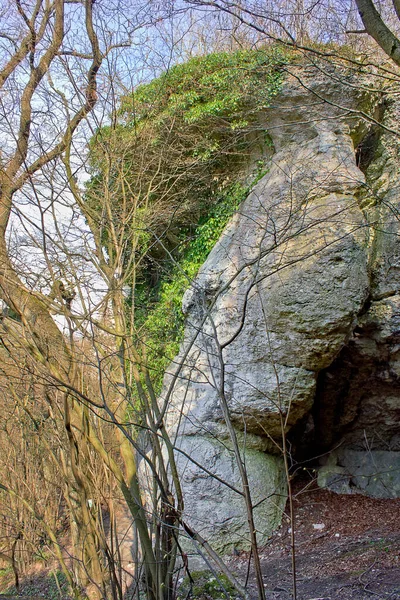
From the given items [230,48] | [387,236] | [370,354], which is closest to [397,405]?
[370,354]

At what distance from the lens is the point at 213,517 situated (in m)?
5.56

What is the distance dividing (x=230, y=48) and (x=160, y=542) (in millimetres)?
6556

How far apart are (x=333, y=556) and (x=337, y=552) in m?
0.11

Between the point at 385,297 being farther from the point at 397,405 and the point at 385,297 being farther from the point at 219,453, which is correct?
the point at 219,453

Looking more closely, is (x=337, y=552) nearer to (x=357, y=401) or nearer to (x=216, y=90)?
(x=357, y=401)

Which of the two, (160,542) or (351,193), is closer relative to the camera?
(160,542)

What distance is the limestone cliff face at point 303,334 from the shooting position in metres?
5.42

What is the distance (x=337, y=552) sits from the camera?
4.88 meters

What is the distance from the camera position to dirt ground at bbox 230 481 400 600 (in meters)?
3.93

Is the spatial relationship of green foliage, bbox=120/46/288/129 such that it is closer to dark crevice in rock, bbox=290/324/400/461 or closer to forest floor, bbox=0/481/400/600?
dark crevice in rock, bbox=290/324/400/461

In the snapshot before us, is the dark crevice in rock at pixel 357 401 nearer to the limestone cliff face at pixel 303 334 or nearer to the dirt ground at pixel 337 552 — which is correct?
the limestone cliff face at pixel 303 334

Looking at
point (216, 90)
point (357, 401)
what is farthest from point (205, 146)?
point (357, 401)

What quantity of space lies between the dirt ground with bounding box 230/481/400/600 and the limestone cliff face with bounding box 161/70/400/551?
32 cm

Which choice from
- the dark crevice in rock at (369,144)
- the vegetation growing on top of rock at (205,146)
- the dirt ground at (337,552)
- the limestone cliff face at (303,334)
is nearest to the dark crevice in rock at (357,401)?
the limestone cliff face at (303,334)
